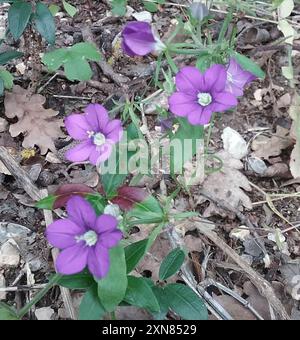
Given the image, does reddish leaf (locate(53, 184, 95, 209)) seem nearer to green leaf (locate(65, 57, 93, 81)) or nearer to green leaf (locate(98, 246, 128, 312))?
green leaf (locate(98, 246, 128, 312))

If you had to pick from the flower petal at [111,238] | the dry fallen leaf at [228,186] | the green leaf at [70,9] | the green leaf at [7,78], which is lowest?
the dry fallen leaf at [228,186]

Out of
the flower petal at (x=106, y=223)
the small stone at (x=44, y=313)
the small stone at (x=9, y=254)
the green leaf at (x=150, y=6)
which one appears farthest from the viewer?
the green leaf at (x=150, y=6)

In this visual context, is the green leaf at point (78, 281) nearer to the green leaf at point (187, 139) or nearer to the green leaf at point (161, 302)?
the green leaf at point (161, 302)

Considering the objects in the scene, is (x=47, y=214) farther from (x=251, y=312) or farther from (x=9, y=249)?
(x=251, y=312)

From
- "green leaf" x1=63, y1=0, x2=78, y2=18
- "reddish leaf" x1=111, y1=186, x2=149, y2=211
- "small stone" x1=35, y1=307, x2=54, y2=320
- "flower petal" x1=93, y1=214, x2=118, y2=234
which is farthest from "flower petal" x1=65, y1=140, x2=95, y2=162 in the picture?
"green leaf" x1=63, y1=0, x2=78, y2=18

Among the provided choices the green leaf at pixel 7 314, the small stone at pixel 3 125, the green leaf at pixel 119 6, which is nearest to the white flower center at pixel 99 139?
the green leaf at pixel 7 314
